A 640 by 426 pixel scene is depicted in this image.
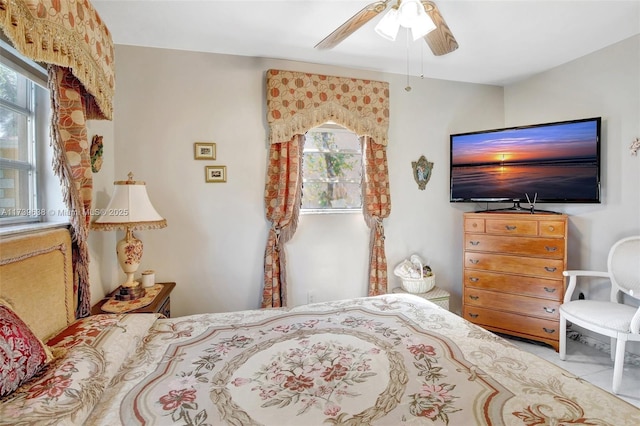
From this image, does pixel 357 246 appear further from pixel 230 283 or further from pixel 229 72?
pixel 229 72

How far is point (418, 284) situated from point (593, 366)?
143 centimetres

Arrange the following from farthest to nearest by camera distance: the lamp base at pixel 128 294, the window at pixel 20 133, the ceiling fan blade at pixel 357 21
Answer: the lamp base at pixel 128 294
the ceiling fan blade at pixel 357 21
the window at pixel 20 133

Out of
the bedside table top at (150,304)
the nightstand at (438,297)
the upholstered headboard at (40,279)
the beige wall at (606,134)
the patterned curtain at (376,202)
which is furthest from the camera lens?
the patterned curtain at (376,202)

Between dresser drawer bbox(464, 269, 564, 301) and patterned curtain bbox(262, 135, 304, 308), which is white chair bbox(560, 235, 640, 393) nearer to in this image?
dresser drawer bbox(464, 269, 564, 301)

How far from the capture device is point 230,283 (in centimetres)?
271

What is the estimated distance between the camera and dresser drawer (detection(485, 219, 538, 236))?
266 cm

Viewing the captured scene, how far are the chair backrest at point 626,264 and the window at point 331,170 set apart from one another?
209cm

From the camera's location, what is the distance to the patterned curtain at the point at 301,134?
2689mm

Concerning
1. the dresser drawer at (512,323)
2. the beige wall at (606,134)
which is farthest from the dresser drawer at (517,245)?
the dresser drawer at (512,323)

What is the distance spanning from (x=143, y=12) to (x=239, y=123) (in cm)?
97

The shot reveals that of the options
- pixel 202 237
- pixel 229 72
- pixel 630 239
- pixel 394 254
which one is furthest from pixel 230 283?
pixel 630 239

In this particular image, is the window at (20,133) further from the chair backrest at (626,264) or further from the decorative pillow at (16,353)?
the chair backrest at (626,264)

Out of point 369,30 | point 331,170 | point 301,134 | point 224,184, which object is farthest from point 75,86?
point 331,170

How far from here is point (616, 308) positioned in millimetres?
2248
